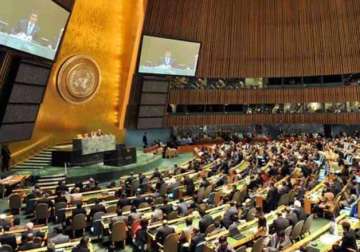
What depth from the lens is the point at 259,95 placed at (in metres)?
28.6

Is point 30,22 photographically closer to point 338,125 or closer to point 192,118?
point 192,118

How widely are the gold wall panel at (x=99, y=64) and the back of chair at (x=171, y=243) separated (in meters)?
12.9

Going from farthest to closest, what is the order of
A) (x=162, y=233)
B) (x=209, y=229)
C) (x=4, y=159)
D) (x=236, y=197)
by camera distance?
(x=4, y=159) → (x=236, y=197) → (x=209, y=229) → (x=162, y=233)

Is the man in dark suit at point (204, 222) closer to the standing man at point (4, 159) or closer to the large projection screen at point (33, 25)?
the large projection screen at point (33, 25)

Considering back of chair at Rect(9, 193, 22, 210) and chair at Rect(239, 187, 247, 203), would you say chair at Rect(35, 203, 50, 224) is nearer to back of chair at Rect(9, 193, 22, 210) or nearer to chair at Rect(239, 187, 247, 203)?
back of chair at Rect(9, 193, 22, 210)

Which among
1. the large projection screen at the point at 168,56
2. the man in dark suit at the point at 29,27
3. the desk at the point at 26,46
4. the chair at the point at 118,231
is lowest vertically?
the chair at the point at 118,231

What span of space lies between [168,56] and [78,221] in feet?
48.8

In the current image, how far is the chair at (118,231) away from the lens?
8.73 m

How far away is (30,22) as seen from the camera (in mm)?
13664

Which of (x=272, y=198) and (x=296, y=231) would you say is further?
(x=272, y=198)

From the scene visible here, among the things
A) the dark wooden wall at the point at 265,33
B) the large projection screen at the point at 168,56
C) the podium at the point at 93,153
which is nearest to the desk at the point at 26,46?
the podium at the point at 93,153

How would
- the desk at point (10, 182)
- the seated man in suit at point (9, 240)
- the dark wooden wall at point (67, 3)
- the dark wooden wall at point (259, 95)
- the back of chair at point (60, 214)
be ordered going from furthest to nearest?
1. the dark wooden wall at point (259, 95)
2. the dark wooden wall at point (67, 3)
3. the desk at point (10, 182)
4. the back of chair at point (60, 214)
5. the seated man in suit at point (9, 240)

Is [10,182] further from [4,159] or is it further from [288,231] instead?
[288,231]

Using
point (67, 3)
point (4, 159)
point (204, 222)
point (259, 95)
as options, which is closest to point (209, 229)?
point (204, 222)
